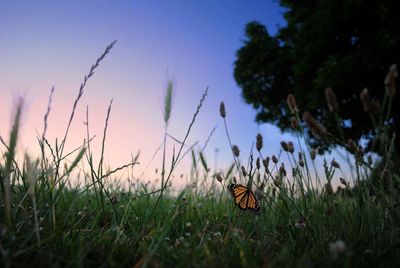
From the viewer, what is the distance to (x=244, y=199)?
2.50m

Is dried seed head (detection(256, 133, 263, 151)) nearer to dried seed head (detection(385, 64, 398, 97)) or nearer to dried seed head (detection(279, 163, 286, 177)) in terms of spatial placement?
dried seed head (detection(279, 163, 286, 177))

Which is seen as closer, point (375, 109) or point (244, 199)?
point (375, 109)

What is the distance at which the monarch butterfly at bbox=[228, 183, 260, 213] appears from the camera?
238 centimetres

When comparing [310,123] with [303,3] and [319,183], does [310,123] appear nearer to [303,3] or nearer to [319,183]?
[319,183]

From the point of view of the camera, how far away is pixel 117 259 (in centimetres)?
164

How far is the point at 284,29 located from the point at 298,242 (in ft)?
55.4

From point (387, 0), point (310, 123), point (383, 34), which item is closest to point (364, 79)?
point (383, 34)

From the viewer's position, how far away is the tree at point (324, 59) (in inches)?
505

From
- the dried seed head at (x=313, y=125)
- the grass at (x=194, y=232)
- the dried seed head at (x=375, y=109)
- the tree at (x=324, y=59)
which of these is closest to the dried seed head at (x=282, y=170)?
the grass at (x=194, y=232)

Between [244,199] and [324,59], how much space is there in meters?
13.7

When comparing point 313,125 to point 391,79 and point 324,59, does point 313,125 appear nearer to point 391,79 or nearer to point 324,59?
point 391,79

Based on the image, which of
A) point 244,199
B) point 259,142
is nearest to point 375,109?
point 259,142

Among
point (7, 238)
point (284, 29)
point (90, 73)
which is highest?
point (284, 29)

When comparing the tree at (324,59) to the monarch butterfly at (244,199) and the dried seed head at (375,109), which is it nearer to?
the monarch butterfly at (244,199)
